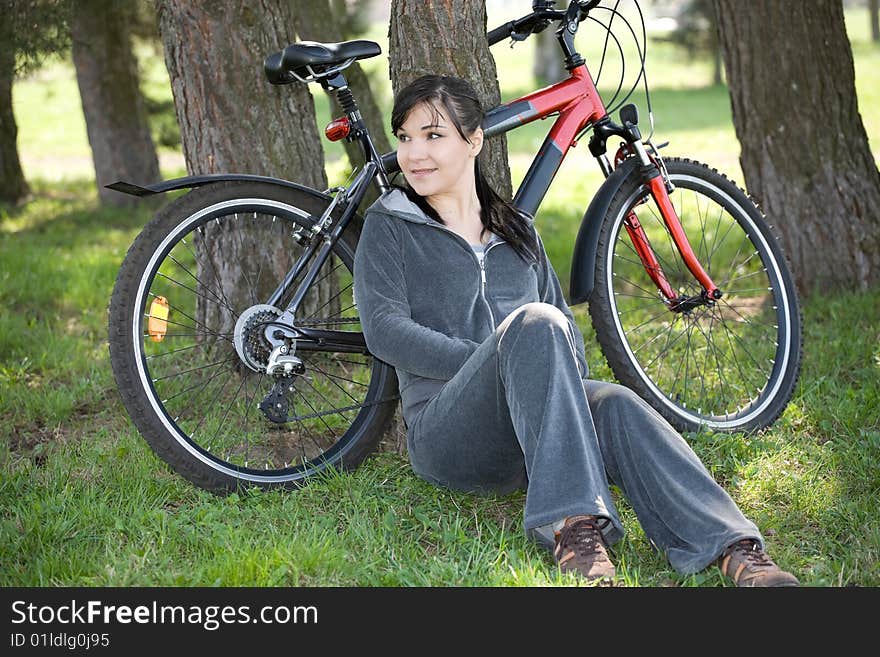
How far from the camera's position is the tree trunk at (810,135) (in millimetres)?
4902

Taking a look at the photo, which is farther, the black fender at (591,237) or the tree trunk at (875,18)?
the tree trunk at (875,18)

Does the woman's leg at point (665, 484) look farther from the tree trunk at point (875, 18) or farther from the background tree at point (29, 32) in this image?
the tree trunk at point (875, 18)

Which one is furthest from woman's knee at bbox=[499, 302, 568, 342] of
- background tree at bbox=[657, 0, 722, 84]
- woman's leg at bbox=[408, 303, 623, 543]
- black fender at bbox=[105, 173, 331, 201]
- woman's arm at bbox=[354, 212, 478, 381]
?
background tree at bbox=[657, 0, 722, 84]

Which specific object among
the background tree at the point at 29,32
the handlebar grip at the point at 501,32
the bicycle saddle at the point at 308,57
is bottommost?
the bicycle saddle at the point at 308,57

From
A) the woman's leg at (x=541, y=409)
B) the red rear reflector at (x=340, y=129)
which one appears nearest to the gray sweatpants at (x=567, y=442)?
the woman's leg at (x=541, y=409)

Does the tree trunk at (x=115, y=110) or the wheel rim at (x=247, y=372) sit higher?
the tree trunk at (x=115, y=110)

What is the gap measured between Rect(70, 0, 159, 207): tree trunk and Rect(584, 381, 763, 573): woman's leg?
22.6 ft

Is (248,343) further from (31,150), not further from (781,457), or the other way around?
(31,150)
